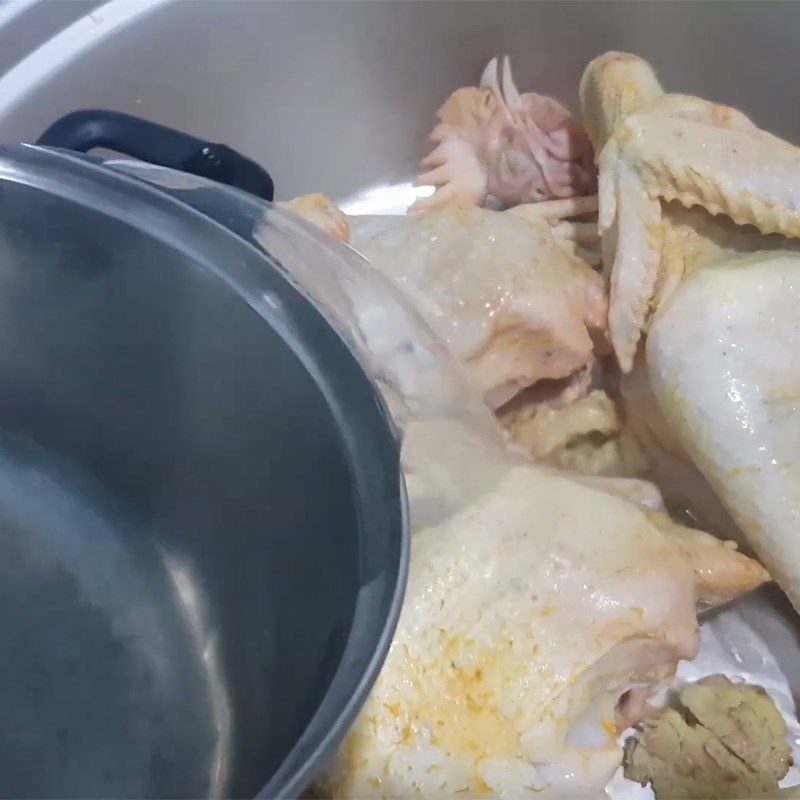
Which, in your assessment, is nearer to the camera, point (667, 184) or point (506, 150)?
point (667, 184)

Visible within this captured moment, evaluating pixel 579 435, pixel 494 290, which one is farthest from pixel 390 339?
pixel 579 435

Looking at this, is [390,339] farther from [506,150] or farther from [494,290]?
[506,150]

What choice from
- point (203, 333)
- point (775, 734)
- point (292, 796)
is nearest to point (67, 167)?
point (203, 333)

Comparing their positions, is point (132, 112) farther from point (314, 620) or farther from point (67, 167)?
point (314, 620)

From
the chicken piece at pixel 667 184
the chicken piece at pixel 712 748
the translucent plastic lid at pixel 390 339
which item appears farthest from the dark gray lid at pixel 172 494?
the chicken piece at pixel 712 748

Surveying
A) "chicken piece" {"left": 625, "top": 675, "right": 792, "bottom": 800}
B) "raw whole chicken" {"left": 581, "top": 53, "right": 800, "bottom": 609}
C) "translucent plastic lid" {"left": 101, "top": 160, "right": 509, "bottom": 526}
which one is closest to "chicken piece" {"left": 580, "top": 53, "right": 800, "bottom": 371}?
"raw whole chicken" {"left": 581, "top": 53, "right": 800, "bottom": 609}

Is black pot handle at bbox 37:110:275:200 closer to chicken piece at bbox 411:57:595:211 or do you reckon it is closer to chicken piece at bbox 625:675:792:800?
chicken piece at bbox 411:57:595:211
